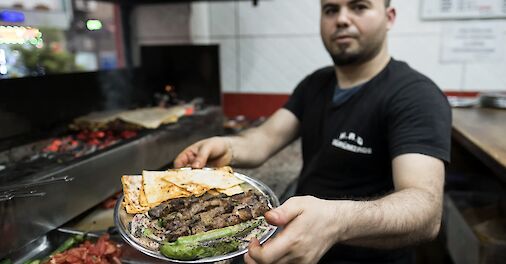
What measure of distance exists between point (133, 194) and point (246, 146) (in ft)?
2.21

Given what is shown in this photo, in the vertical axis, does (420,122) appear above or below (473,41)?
below

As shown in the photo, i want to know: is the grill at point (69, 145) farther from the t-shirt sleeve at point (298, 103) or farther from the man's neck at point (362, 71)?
the man's neck at point (362, 71)

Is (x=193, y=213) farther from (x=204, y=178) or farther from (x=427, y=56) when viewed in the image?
(x=427, y=56)

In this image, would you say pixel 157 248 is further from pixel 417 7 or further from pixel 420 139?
pixel 417 7

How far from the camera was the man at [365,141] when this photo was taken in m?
0.99

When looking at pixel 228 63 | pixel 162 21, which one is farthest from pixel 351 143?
pixel 162 21

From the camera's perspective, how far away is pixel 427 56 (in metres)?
2.38

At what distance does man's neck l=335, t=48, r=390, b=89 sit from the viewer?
1.46 metres

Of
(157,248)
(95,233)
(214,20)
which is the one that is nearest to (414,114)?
(157,248)

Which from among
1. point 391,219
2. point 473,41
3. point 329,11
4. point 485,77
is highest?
point 329,11

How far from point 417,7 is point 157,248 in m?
2.26

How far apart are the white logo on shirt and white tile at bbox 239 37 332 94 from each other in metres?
1.25

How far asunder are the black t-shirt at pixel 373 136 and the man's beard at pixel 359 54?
0.08 meters

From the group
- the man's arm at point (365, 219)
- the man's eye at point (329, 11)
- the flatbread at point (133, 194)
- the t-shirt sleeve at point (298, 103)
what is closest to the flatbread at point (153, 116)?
the t-shirt sleeve at point (298, 103)
